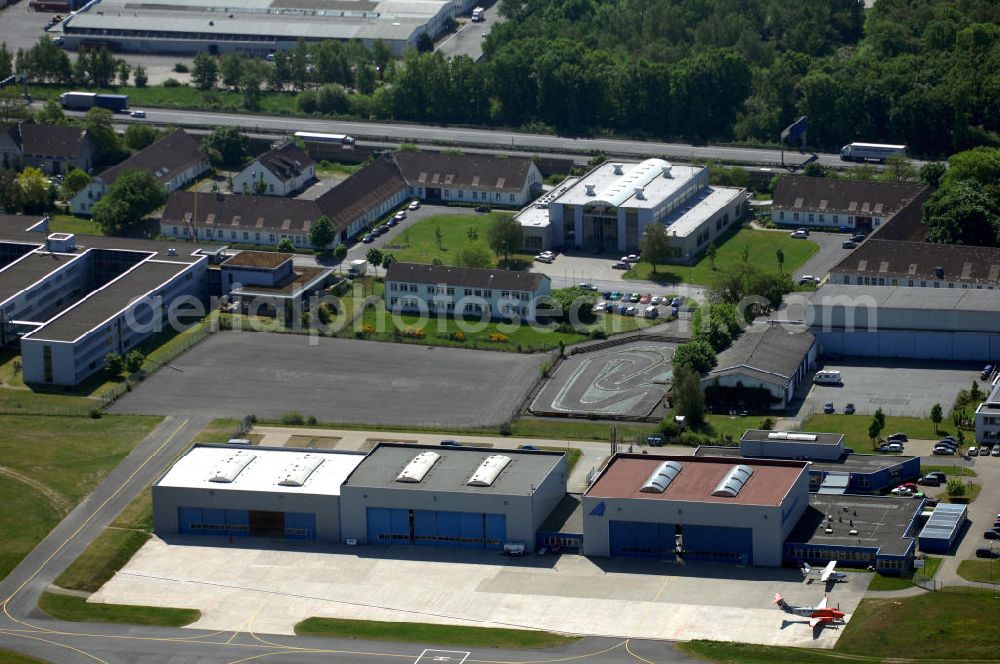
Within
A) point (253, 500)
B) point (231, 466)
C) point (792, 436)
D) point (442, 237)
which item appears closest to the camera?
point (253, 500)

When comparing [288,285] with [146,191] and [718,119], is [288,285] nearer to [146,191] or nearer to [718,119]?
[146,191]

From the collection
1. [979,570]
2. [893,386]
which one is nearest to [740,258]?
[893,386]

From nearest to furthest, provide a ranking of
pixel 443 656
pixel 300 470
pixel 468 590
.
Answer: pixel 443 656 → pixel 468 590 → pixel 300 470

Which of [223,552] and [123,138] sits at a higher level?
[123,138]

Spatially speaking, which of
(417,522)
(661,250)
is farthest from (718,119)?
(417,522)

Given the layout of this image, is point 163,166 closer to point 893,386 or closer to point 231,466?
point 231,466

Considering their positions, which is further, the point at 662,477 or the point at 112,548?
the point at 112,548
